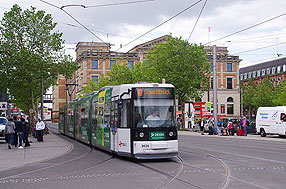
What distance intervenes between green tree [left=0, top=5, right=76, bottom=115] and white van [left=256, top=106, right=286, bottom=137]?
676 inches

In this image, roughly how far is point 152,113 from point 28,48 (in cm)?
2445

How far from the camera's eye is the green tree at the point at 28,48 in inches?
1394

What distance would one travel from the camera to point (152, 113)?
14.6 meters

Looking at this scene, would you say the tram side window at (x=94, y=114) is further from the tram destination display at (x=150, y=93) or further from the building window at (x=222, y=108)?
the building window at (x=222, y=108)

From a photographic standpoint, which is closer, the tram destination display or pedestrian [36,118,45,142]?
the tram destination display

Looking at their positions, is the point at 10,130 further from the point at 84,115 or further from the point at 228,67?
the point at 228,67

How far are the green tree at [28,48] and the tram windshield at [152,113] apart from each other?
22583 mm

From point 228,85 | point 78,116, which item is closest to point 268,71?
point 228,85

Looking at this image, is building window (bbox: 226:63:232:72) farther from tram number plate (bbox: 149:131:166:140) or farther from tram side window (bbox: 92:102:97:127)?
tram number plate (bbox: 149:131:166:140)

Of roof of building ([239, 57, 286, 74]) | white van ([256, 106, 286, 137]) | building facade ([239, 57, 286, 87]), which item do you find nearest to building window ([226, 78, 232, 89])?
building facade ([239, 57, 286, 87])

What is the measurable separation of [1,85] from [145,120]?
87.1ft

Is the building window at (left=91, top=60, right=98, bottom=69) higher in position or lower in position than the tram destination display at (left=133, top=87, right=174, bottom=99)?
higher

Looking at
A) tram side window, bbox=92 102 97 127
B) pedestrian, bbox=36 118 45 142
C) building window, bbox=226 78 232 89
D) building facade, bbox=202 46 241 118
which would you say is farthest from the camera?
building window, bbox=226 78 232 89

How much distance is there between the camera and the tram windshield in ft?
47.8
